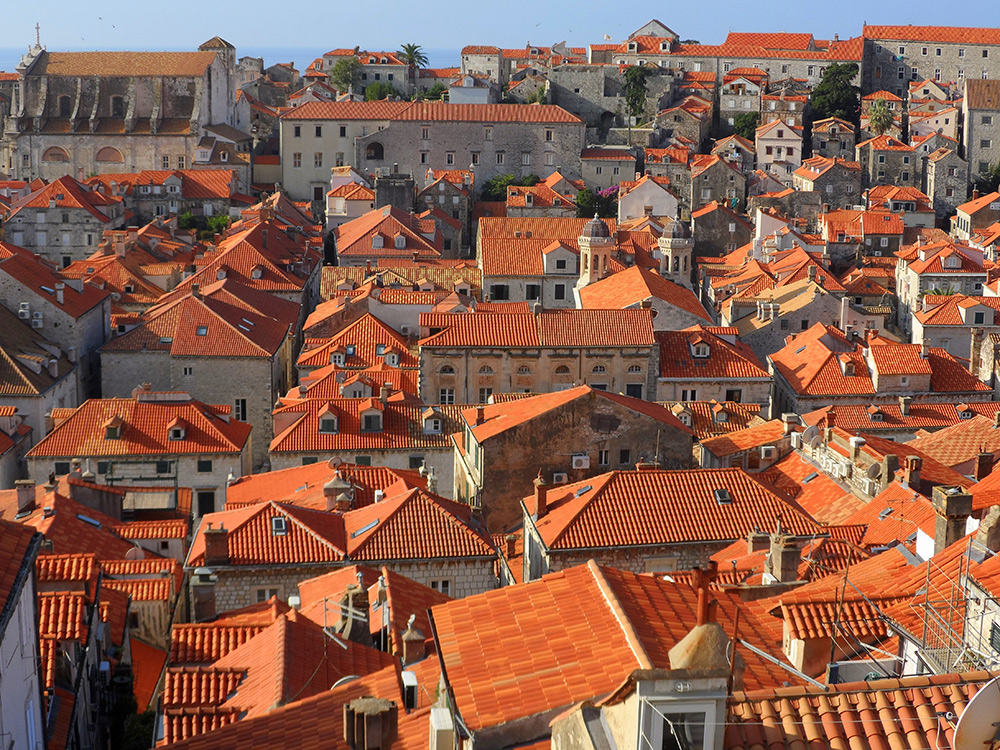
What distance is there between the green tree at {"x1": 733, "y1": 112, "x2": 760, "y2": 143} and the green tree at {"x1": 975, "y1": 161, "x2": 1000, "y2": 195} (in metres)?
19.3

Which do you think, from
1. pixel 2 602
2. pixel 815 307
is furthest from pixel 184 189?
pixel 2 602

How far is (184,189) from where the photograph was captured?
100312 mm

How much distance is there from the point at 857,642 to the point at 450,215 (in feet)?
Result: 269

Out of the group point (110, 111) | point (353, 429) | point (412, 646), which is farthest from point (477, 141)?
point (412, 646)

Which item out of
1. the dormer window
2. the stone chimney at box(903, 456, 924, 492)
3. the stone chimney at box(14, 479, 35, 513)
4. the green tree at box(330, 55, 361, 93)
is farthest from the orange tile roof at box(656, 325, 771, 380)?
the green tree at box(330, 55, 361, 93)

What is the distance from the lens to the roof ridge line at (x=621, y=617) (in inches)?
550

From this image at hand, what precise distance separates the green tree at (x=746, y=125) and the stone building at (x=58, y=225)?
57.9 metres

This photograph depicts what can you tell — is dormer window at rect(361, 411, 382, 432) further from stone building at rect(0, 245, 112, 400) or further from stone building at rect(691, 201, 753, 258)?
stone building at rect(691, 201, 753, 258)

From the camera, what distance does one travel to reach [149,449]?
155 ft

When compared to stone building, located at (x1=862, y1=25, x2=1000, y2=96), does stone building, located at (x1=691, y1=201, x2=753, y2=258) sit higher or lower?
lower

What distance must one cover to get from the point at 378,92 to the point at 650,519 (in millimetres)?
104130

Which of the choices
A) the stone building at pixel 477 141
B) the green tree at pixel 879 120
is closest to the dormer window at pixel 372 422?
the stone building at pixel 477 141

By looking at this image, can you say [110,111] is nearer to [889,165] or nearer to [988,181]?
[889,165]

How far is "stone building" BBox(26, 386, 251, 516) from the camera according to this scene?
153 feet
